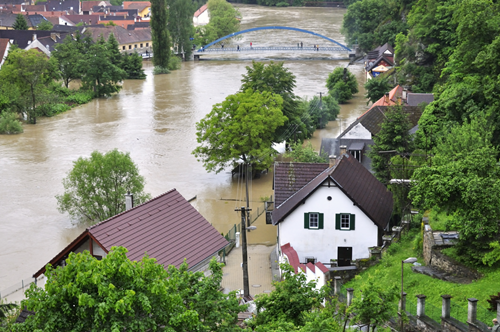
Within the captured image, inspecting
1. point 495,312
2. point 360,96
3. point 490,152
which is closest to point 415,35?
point 360,96

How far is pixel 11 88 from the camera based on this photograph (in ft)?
186

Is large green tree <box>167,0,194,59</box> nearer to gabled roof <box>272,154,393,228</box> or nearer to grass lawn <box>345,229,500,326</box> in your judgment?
gabled roof <box>272,154,393,228</box>

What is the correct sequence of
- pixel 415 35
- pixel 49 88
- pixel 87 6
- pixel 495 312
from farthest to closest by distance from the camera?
1. pixel 87 6
2. pixel 49 88
3. pixel 415 35
4. pixel 495 312

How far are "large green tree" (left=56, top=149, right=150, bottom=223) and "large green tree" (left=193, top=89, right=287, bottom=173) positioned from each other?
297 inches

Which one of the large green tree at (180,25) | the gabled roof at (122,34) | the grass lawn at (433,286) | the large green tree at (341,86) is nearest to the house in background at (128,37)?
the gabled roof at (122,34)

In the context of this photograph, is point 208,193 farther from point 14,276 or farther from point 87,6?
point 87,6

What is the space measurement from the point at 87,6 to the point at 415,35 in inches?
3653

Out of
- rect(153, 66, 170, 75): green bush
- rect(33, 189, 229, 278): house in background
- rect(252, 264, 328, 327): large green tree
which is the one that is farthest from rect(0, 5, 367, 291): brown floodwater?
rect(252, 264, 328, 327): large green tree

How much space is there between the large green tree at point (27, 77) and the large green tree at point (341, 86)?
24.8 metres

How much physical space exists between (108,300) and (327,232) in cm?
1504

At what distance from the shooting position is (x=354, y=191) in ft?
85.1

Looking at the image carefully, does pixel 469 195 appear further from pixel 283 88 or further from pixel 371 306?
pixel 283 88

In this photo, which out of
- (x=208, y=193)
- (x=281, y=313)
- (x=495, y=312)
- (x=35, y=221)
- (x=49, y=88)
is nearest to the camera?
(x=281, y=313)

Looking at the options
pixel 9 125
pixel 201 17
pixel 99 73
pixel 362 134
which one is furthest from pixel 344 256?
pixel 201 17
